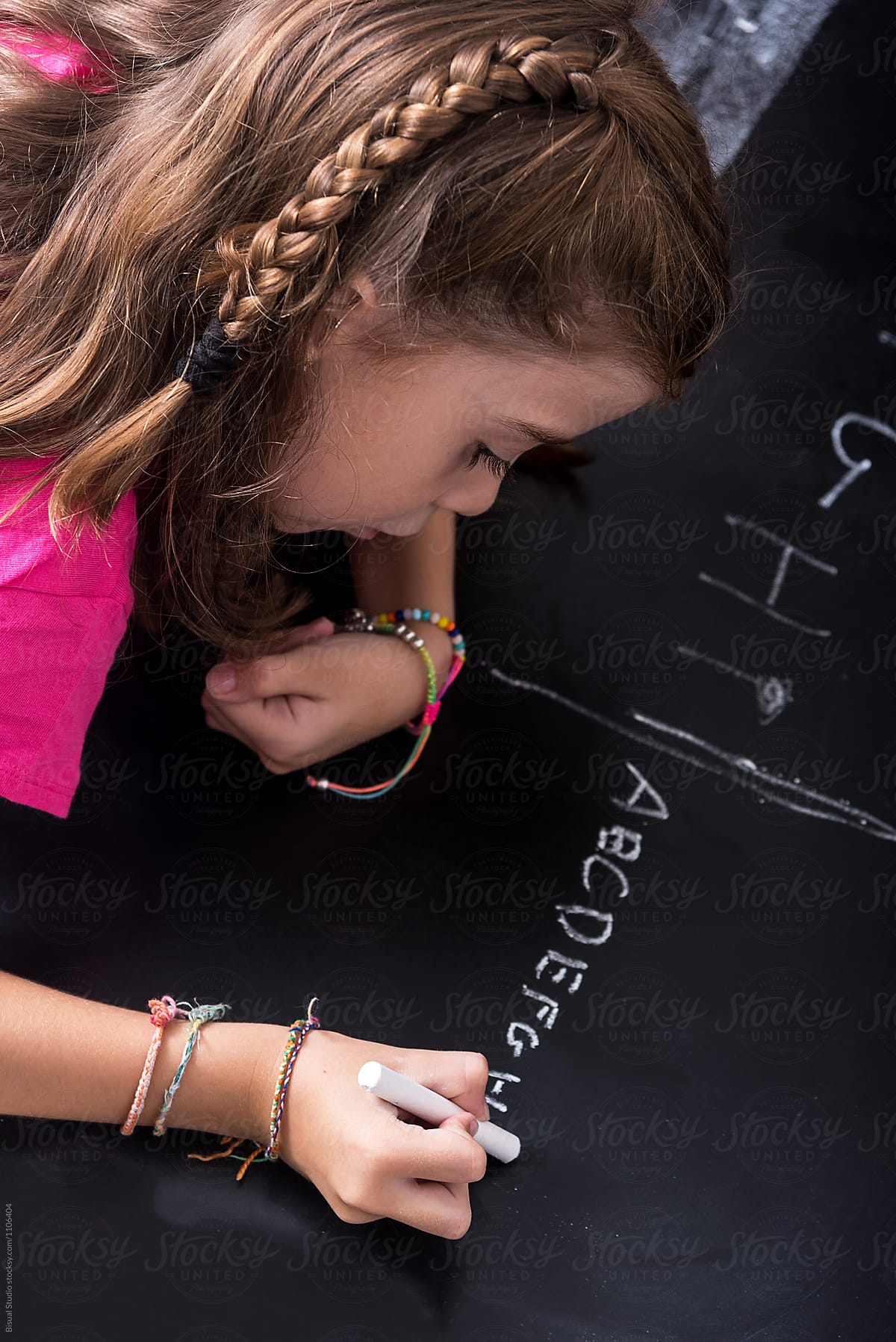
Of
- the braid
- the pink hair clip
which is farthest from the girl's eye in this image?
the pink hair clip

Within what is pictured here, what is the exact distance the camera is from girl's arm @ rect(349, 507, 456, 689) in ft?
2.67

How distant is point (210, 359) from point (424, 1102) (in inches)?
15.1

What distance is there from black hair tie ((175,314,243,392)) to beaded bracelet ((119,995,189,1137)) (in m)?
0.32

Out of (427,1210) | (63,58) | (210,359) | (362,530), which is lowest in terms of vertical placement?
(427,1210)

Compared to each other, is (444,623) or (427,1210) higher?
(444,623)

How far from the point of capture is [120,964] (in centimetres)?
65

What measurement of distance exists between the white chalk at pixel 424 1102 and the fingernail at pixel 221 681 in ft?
0.87

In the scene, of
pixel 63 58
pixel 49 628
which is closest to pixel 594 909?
pixel 49 628

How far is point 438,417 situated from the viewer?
604 millimetres

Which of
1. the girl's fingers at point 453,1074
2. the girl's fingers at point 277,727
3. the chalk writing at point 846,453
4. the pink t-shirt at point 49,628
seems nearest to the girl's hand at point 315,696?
the girl's fingers at point 277,727

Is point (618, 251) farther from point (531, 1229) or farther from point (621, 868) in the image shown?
point (531, 1229)

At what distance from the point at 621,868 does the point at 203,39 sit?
51cm

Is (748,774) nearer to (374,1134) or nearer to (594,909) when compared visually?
(594,909)

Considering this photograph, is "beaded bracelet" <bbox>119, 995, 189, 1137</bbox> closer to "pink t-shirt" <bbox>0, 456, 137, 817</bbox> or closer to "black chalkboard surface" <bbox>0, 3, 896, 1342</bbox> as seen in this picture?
"black chalkboard surface" <bbox>0, 3, 896, 1342</bbox>
